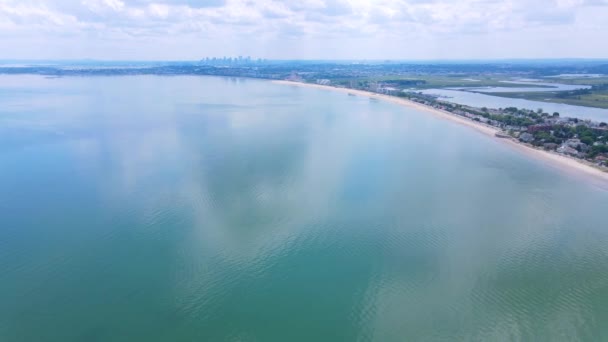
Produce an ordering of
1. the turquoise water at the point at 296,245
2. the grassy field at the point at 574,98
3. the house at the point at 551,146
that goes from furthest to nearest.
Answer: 1. the grassy field at the point at 574,98
2. the house at the point at 551,146
3. the turquoise water at the point at 296,245

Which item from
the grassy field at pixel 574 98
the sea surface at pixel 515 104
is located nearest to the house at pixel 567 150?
the sea surface at pixel 515 104

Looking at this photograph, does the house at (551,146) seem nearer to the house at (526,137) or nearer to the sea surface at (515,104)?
the house at (526,137)

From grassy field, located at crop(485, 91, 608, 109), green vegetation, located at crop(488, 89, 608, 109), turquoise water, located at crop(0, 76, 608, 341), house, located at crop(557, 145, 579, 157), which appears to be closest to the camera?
turquoise water, located at crop(0, 76, 608, 341)

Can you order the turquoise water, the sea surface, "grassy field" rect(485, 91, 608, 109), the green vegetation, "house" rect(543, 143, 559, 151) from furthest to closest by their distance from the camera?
the green vegetation → "grassy field" rect(485, 91, 608, 109) → the sea surface → "house" rect(543, 143, 559, 151) → the turquoise water

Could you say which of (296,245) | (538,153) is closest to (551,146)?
(538,153)

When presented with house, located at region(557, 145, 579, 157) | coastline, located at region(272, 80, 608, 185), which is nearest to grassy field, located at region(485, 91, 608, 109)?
coastline, located at region(272, 80, 608, 185)

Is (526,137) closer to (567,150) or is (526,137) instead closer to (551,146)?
(551,146)

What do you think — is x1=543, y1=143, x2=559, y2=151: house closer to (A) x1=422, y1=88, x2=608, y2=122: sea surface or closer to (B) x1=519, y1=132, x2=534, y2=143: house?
(B) x1=519, y1=132, x2=534, y2=143: house

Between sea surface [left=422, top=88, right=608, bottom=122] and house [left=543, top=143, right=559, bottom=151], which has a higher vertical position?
sea surface [left=422, top=88, right=608, bottom=122]
